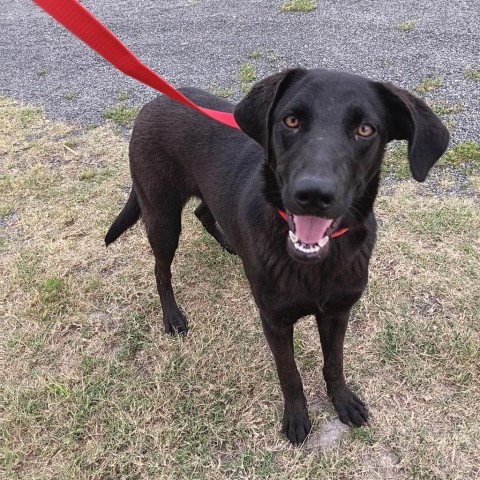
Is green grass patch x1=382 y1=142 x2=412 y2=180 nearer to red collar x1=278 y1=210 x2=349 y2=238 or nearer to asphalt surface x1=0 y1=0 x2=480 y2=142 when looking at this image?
asphalt surface x1=0 y1=0 x2=480 y2=142

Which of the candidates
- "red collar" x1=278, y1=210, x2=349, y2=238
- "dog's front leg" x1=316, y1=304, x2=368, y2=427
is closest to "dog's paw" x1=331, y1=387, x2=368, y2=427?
"dog's front leg" x1=316, y1=304, x2=368, y2=427

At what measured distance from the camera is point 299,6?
287 inches

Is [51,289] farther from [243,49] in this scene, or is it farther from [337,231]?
[243,49]

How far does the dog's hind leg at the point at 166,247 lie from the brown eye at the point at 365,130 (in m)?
1.35

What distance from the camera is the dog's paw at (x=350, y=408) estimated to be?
2480 millimetres

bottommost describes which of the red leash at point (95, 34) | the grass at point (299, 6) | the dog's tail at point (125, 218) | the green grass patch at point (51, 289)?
the green grass patch at point (51, 289)

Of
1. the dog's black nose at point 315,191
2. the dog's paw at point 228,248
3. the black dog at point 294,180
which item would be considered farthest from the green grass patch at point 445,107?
the dog's black nose at point 315,191

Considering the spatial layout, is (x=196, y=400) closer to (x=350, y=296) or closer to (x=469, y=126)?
(x=350, y=296)

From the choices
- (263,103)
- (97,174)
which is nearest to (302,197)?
(263,103)

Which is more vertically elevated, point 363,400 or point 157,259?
point 157,259

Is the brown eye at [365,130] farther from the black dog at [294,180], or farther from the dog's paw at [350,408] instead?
the dog's paw at [350,408]

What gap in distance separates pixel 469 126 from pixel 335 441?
10.4 feet

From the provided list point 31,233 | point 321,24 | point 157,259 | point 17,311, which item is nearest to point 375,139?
point 157,259

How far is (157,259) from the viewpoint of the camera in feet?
9.94
